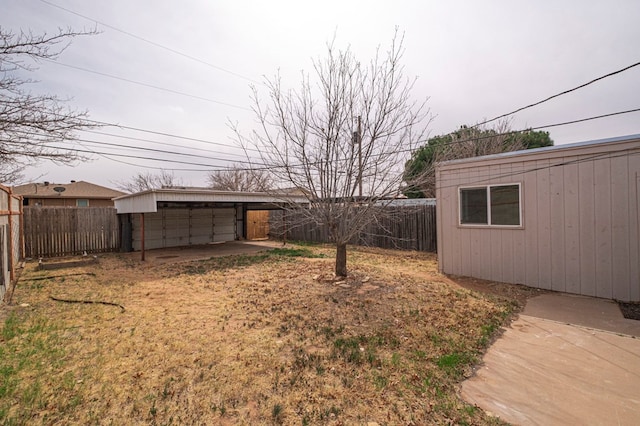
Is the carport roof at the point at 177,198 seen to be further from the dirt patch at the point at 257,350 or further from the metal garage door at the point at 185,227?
the dirt patch at the point at 257,350

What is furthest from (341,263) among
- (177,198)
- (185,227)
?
(185,227)

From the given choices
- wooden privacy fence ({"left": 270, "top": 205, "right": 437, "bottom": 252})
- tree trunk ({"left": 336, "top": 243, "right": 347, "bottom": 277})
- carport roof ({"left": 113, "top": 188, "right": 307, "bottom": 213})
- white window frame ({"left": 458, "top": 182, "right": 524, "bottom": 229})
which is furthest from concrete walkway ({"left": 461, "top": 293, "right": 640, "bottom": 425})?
wooden privacy fence ({"left": 270, "top": 205, "right": 437, "bottom": 252})

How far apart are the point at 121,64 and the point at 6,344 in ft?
29.0

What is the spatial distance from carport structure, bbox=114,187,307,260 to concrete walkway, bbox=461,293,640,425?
264 inches

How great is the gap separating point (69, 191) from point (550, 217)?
31.9m

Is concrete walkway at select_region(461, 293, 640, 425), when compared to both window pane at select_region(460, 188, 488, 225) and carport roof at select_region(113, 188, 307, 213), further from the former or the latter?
carport roof at select_region(113, 188, 307, 213)

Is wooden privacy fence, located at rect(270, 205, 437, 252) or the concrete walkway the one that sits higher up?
wooden privacy fence, located at rect(270, 205, 437, 252)

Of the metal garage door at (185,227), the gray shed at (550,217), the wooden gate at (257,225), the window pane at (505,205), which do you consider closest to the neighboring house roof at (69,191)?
the metal garage door at (185,227)

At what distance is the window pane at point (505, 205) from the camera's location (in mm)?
6281

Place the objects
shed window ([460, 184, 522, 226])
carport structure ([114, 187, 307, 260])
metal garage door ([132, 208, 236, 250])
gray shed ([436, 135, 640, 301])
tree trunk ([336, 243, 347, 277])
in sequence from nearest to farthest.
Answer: gray shed ([436, 135, 640, 301]) < shed window ([460, 184, 522, 226]) < tree trunk ([336, 243, 347, 277]) < carport structure ([114, 187, 307, 260]) < metal garage door ([132, 208, 236, 250])

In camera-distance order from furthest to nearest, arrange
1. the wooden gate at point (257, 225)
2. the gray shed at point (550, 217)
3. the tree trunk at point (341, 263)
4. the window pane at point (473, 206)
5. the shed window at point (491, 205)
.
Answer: the wooden gate at point (257, 225), the window pane at point (473, 206), the tree trunk at point (341, 263), the shed window at point (491, 205), the gray shed at point (550, 217)

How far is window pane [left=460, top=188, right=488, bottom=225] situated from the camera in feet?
22.2

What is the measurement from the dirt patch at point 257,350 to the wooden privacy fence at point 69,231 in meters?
5.76

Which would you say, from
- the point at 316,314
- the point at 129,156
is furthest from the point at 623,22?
the point at 129,156
